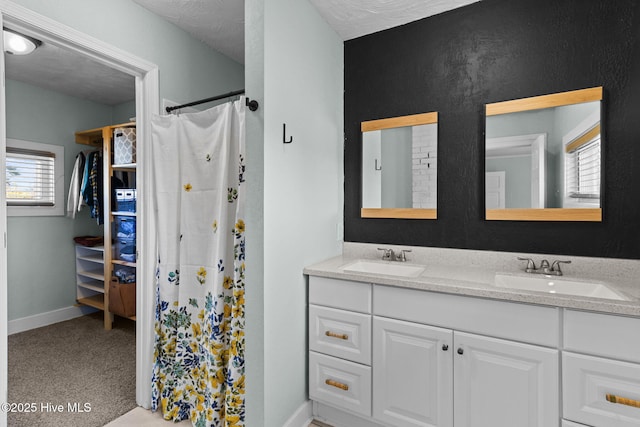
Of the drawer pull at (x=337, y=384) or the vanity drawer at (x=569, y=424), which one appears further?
the drawer pull at (x=337, y=384)

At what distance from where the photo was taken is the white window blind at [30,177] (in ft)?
10.4

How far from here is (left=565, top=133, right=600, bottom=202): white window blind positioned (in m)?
1.63

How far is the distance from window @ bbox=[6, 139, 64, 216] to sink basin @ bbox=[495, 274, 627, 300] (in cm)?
415

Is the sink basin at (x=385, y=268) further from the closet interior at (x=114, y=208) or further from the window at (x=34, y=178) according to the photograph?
the window at (x=34, y=178)

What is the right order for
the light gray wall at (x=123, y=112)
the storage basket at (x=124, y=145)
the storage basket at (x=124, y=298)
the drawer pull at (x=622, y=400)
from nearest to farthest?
the drawer pull at (x=622, y=400), the storage basket at (x=124, y=145), the storage basket at (x=124, y=298), the light gray wall at (x=123, y=112)

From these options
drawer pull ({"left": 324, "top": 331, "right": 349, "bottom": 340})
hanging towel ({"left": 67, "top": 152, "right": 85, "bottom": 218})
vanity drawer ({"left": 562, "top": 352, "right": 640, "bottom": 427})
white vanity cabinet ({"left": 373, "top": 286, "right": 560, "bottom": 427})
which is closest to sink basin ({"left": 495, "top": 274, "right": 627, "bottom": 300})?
white vanity cabinet ({"left": 373, "top": 286, "right": 560, "bottom": 427})

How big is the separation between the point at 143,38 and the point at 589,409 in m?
2.89

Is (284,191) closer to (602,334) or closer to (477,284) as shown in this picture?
(477,284)

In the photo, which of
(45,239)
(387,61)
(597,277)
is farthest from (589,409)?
(45,239)

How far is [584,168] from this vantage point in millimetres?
1648

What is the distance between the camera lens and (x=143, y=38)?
6.45 feet

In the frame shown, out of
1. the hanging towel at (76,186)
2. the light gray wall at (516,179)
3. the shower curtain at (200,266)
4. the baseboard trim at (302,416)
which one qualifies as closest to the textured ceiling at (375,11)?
the shower curtain at (200,266)

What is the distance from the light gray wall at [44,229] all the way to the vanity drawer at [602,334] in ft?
14.2

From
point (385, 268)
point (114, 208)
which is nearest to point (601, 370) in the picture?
point (385, 268)
